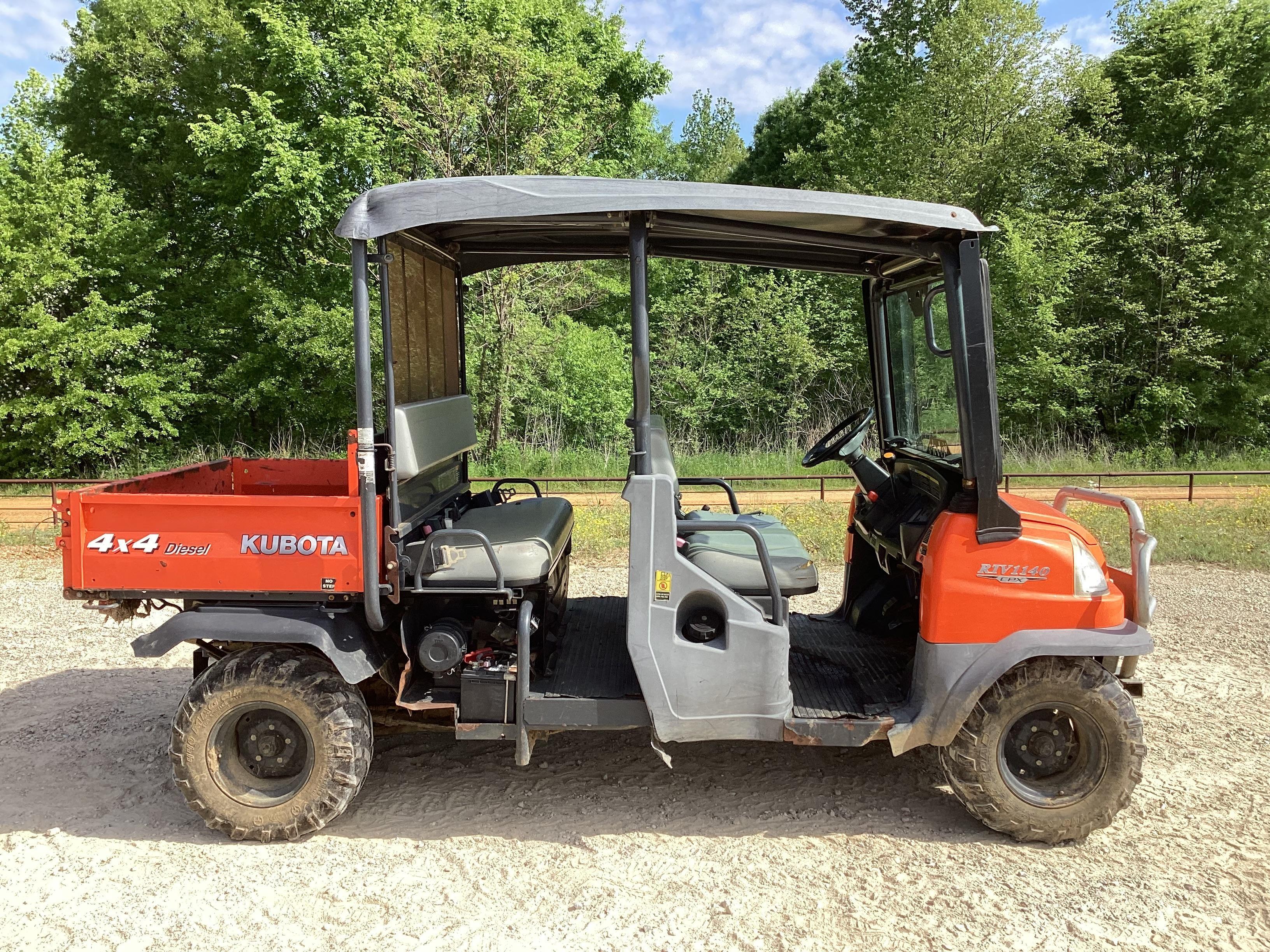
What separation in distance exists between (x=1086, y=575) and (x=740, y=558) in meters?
1.42

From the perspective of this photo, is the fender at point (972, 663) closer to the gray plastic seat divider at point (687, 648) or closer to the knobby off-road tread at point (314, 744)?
the gray plastic seat divider at point (687, 648)

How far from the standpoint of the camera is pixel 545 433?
16.2 metres

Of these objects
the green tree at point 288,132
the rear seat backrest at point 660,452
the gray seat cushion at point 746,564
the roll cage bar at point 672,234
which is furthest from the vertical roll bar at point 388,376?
the green tree at point 288,132

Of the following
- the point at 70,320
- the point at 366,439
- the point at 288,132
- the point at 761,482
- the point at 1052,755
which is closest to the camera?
the point at 366,439

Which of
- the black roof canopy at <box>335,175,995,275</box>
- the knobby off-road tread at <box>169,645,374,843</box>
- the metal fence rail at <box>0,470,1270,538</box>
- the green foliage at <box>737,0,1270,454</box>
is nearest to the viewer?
the black roof canopy at <box>335,175,995,275</box>

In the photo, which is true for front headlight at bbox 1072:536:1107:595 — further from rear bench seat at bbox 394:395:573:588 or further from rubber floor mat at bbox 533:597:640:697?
Answer: rear bench seat at bbox 394:395:573:588

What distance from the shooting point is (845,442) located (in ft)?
15.3

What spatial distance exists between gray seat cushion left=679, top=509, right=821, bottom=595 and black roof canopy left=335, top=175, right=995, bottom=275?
4.16 feet

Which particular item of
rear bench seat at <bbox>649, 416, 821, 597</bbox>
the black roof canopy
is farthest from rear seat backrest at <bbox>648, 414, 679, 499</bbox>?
the black roof canopy

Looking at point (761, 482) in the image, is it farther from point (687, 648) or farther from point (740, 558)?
point (687, 648)

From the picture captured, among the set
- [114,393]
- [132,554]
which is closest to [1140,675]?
[132,554]

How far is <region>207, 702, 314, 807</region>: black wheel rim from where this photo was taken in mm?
3682

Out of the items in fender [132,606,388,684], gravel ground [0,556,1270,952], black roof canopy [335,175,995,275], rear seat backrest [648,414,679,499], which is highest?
black roof canopy [335,175,995,275]

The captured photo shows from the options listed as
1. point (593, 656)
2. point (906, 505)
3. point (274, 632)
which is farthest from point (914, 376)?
point (274, 632)
